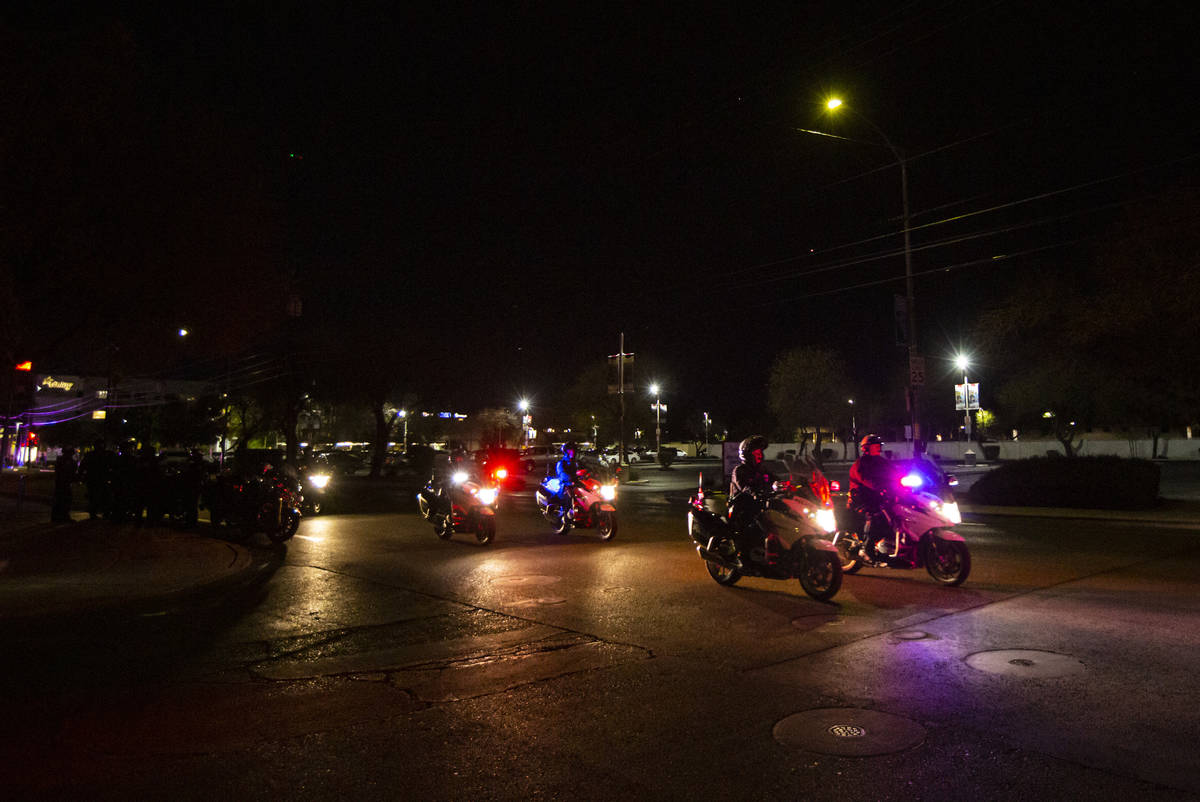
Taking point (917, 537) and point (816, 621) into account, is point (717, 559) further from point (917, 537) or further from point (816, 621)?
point (917, 537)

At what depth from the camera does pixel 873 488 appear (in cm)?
998

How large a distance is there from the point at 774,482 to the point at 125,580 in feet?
26.5

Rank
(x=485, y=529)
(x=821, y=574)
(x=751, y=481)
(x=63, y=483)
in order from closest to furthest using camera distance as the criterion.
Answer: (x=821, y=574) → (x=751, y=481) → (x=485, y=529) → (x=63, y=483)

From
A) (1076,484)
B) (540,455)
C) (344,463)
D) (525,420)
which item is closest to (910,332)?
(1076,484)

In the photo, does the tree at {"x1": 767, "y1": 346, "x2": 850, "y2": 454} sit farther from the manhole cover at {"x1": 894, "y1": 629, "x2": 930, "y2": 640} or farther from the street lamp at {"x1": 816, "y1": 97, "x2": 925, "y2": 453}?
the manhole cover at {"x1": 894, "y1": 629, "x2": 930, "y2": 640}

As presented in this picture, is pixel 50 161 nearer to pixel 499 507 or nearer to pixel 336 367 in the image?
pixel 499 507

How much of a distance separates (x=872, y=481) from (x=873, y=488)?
8 cm

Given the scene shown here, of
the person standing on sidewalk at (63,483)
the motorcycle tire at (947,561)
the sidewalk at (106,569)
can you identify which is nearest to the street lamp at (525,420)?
the person standing on sidewalk at (63,483)

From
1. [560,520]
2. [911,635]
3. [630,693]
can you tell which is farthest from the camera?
[560,520]

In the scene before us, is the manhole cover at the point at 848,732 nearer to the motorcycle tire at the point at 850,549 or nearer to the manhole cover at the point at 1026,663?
the manhole cover at the point at 1026,663

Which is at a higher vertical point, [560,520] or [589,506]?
[589,506]

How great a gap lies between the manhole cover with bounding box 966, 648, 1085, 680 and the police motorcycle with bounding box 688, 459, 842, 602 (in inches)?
96.4

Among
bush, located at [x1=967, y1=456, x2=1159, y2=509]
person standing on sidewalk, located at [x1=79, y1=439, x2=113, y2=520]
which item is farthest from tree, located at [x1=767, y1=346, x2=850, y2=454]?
person standing on sidewalk, located at [x1=79, y1=439, x2=113, y2=520]

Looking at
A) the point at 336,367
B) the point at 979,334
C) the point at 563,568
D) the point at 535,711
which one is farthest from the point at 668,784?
the point at 336,367
